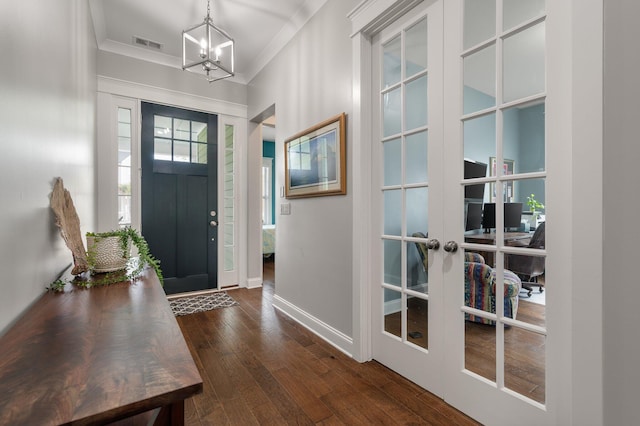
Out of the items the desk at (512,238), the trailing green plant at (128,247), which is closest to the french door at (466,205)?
the desk at (512,238)

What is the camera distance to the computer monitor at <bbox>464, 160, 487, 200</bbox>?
145 cm

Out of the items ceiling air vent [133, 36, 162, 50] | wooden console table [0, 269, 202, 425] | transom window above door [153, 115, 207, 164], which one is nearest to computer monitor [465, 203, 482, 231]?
wooden console table [0, 269, 202, 425]

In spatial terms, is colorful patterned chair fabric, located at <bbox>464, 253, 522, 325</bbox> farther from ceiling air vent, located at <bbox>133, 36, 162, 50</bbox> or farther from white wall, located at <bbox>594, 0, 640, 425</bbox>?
ceiling air vent, located at <bbox>133, 36, 162, 50</bbox>

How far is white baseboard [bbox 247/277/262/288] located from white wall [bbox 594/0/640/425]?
11.5 feet

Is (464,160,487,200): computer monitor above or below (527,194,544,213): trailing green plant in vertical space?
above

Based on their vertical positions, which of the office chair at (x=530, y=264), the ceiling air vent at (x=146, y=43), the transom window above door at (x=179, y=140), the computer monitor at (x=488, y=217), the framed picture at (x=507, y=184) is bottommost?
the office chair at (x=530, y=264)

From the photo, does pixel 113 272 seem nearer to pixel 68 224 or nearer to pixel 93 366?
pixel 68 224

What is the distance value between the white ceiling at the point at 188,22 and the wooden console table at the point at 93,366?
8.69 ft

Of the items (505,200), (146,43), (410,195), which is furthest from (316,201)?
(146,43)

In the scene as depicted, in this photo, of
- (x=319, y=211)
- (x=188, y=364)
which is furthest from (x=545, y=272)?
(x=319, y=211)

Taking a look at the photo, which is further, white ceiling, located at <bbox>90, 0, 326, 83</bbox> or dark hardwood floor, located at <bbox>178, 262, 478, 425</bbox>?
white ceiling, located at <bbox>90, 0, 326, 83</bbox>

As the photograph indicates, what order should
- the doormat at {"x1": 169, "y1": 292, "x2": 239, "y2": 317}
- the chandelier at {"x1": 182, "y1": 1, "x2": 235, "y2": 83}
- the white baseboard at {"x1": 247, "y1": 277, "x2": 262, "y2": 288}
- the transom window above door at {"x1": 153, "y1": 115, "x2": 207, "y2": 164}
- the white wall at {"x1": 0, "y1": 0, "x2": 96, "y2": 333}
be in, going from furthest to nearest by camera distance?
the white baseboard at {"x1": 247, "y1": 277, "x2": 262, "y2": 288}
the transom window above door at {"x1": 153, "y1": 115, "x2": 207, "y2": 164}
the doormat at {"x1": 169, "y1": 292, "x2": 239, "y2": 317}
the chandelier at {"x1": 182, "y1": 1, "x2": 235, "y2": 83}
the white wall at {"x1": 0, "y1": 0, "x2": 96, "y2": 333}

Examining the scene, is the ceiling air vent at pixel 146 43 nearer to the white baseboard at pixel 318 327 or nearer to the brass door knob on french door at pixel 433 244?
the white baseboard at pixel 318 327

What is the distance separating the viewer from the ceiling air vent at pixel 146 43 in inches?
123
